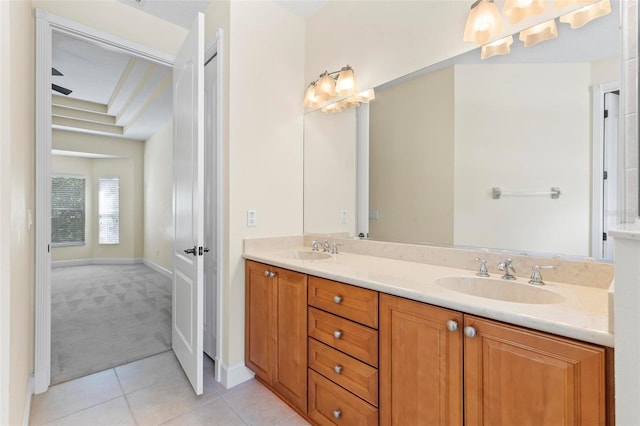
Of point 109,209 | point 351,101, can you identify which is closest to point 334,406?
point 351,101

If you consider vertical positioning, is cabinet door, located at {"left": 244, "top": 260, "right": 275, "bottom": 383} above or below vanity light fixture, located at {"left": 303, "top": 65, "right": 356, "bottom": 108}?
below

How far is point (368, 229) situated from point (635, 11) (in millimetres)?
1508

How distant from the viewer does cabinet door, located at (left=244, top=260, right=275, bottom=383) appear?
1.90 meters

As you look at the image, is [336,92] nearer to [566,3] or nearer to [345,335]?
[566,3]

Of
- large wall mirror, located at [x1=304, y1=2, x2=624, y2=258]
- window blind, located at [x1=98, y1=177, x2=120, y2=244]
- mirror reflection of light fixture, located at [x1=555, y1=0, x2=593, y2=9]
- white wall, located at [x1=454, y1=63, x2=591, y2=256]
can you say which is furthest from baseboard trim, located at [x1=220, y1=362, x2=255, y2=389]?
window blind, located at [x1=98, y1=177, x2=120, y2=244]

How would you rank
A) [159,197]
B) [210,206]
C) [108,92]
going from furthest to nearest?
[159,197]
[108,92]
[210,206]

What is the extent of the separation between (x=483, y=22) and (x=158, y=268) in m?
6.22

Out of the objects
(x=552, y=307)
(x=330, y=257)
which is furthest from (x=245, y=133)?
(x=552, y=307)

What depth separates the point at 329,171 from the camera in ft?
7.87

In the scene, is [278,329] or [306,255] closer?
[278,329]

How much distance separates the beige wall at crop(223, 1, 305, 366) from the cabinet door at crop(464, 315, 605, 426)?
154 cm

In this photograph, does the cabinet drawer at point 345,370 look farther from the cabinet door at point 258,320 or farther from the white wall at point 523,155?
the white wall at point 523,155

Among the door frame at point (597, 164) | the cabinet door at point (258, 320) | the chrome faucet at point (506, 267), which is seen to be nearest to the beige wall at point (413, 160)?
the chrome faucet at point (506, 267)

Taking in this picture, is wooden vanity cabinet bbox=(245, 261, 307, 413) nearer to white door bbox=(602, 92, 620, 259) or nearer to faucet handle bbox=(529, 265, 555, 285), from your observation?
faucet handle bbox=(529, 265, 555, 285)
